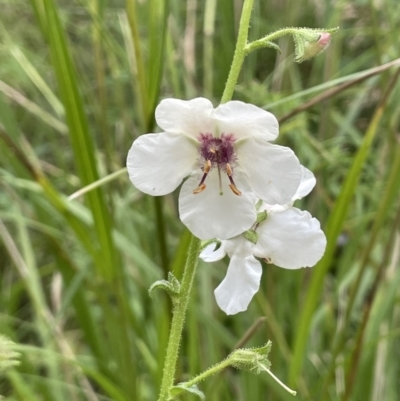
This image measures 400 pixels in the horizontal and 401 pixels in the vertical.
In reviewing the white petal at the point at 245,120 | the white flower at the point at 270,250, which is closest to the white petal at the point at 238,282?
the white flower at the point at 270,250

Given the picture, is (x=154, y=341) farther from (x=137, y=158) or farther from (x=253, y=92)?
(x=137, y=158)

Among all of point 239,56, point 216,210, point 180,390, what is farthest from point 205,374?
point 239,56

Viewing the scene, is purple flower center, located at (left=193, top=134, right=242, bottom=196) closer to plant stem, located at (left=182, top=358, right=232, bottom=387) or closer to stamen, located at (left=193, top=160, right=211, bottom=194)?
stamen, located at (left=193, top=160, right=211, bottom=194)

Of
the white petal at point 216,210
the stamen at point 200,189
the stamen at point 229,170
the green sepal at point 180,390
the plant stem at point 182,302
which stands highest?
the stamen at point 229,170

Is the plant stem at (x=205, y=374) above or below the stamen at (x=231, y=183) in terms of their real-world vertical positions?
below

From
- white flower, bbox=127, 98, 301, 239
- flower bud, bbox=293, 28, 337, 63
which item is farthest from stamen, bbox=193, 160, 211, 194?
flower bud, bbox=293, 28, 337, 63

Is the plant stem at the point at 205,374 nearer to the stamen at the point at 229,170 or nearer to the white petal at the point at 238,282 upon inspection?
the white petal at the point at 238,282
